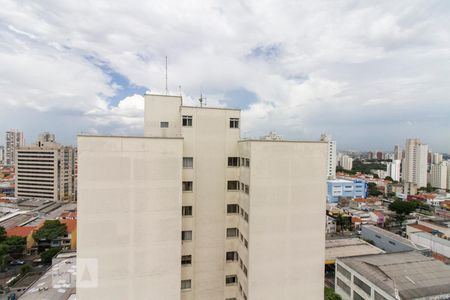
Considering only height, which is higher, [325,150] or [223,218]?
[325,150]

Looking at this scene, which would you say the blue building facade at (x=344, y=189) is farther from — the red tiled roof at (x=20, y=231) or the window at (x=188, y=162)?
the red tiled roof at (x=20, y=231)

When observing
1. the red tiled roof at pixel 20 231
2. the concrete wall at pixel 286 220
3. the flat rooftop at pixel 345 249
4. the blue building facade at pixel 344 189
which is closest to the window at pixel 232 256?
the concrete wall at pixel 286 220

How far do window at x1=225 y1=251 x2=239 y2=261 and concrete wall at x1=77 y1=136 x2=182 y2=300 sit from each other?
2.65 meters

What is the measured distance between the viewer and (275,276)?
1034 centimetres

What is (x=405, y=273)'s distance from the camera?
19.6 m

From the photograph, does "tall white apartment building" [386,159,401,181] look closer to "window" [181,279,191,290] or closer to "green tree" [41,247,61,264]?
"green tree" [41,247,61,264]

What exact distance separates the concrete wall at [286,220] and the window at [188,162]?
103 inches

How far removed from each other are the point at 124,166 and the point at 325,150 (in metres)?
8.27

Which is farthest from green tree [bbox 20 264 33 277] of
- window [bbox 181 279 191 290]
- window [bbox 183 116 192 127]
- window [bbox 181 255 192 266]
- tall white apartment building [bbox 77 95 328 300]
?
window [bbox 183 116 192 127]

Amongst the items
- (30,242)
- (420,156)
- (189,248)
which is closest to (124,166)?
(189,248)

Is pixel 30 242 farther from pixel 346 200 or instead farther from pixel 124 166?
pixel 346 200

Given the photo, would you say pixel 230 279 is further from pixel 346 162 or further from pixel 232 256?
pixel 346 162

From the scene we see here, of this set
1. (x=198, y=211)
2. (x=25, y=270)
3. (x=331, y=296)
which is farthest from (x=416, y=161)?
(x=25, y=270)

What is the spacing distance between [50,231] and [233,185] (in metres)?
34.5
